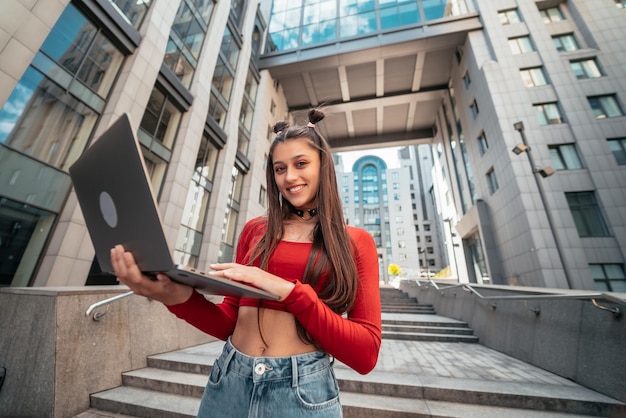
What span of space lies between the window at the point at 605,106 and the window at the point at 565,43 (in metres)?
4.26

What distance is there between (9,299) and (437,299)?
41.2 feet

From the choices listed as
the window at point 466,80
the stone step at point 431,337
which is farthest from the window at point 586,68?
the stone step at point 431,337

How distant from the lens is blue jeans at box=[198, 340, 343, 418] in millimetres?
1143

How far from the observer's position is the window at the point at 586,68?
51.6 feet

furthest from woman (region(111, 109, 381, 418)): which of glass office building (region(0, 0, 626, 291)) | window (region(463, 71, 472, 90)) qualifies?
window (region(463, 71, 472, 90))

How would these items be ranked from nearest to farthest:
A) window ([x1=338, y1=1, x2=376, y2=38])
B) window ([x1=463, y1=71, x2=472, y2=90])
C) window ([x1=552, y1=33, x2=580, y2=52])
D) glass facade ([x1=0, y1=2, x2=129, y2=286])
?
glass facade ([x1=0, y1=2, x2=129, y2=286]), window ([x1=552, y1=33, x2=580, y2=52]), window ([x1=463, y1=71, x2=472, y2=90]), window ([x1=338, y1=1, x2=376, y2=38])

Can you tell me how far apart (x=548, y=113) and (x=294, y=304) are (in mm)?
21209

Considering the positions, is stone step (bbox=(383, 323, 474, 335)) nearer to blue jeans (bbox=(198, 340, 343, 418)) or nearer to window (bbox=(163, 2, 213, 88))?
blue jeans (bbox=(198, 340, 343, 418))

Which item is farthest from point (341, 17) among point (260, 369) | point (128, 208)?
point (260, 369)

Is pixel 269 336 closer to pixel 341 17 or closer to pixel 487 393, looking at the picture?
pixel 487 393

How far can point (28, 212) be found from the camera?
7016 millimetres

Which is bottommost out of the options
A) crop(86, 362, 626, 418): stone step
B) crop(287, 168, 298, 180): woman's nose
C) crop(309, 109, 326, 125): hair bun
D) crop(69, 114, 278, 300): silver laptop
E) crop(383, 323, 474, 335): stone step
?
crop(86, 362, 626, 418): stone step

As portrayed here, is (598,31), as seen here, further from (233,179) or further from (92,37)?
(92,37)

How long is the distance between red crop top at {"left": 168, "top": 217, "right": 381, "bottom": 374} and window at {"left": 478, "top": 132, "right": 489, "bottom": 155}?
20748 mm
